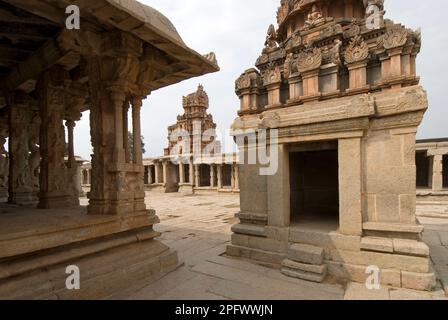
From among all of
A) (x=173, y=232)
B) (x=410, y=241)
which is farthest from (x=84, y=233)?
(x=410, y=241)

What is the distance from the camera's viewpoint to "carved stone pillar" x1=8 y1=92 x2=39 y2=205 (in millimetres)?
6820

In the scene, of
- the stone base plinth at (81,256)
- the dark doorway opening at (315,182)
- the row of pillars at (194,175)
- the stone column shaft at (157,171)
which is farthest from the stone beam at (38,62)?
the stone column shaft at (157,171)

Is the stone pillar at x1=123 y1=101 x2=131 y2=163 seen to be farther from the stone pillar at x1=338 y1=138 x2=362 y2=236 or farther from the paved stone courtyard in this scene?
the stone pillar at x1=338 y1=138 x2=362 y2=236

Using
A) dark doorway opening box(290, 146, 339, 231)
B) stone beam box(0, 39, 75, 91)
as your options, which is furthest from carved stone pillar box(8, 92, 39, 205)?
dark doorway opening box(290, 146, 339, 231)

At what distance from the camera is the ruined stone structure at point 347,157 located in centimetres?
380

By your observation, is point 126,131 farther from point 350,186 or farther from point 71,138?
point 350,186

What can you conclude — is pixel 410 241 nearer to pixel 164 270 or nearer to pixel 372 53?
pixel 372 53

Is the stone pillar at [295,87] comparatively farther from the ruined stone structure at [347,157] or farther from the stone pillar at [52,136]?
the stone pillar at [52,136]

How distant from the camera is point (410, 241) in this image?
3.77 metres

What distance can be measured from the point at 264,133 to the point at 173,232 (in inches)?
183

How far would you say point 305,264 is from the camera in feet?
13.7

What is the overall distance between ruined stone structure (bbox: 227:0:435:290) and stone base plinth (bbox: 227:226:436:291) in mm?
15

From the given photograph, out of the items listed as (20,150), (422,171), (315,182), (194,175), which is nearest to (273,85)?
(315,182)

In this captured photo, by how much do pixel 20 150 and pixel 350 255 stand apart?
8619 millimetres
